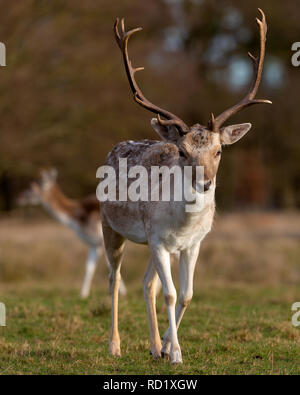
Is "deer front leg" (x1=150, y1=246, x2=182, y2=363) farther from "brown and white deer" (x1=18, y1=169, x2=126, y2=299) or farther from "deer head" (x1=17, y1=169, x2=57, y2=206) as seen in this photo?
"deer head" (x1=17, y1=169, x2=57, y2=206)

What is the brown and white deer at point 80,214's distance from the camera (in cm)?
1194

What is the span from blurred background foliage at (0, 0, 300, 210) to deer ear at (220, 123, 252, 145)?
1152 cm

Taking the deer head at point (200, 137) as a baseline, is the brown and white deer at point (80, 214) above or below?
below

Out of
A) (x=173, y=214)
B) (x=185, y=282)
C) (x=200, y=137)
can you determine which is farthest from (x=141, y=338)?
(x=200, y=137)

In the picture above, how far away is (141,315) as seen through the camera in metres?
A: 7.64

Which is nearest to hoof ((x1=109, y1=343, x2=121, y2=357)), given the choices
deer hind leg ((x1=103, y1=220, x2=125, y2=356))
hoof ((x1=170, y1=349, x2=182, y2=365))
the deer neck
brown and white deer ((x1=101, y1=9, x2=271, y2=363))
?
brown and white deer ((x1=101, y1=9, x2=271, y2=363))

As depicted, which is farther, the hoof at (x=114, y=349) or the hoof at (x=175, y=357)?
the hoof at (x=114, y=349)

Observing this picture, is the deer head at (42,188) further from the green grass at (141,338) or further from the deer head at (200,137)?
the deer head at (200,137)

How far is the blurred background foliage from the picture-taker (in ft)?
57.1

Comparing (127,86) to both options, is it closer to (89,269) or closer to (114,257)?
(89,269)

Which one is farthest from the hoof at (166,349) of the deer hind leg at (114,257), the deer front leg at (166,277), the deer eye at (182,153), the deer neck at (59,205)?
the deer neck at (59,205)

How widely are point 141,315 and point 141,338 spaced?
1.12 m

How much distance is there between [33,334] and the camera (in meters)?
6.79

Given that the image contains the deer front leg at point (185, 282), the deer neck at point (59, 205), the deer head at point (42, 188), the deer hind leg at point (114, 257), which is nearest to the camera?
the deer front leg at point (185, 282)
